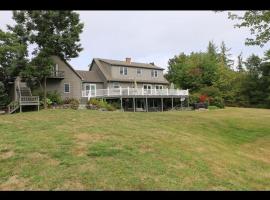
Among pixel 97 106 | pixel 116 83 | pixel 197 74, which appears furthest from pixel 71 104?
pixel 197 74

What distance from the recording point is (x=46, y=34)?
2739 cm

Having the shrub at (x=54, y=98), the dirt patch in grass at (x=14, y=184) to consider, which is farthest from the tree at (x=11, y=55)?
the dirt patch in grass at (x=14, y=184)

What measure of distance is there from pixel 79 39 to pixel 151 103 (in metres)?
12.7

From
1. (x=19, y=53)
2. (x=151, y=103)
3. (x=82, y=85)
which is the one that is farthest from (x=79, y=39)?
(x=151, y=103)

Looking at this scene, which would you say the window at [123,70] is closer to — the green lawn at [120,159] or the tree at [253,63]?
the green lawn at [120,159]

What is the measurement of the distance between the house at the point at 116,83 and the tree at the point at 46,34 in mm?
3367

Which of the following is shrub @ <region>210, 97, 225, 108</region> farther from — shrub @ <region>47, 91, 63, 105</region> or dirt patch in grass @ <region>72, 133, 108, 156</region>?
dirt patch in grass @ <region>72, 133, 108, 156</region>

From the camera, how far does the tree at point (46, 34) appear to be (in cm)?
2700

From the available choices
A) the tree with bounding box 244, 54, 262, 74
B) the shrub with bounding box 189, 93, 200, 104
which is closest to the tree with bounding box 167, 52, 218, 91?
the shrub with bounding box 189, 93, 200, 104

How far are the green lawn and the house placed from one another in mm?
14849

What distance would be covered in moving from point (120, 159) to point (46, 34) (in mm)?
19793

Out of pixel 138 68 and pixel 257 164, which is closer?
pixel 257 164
